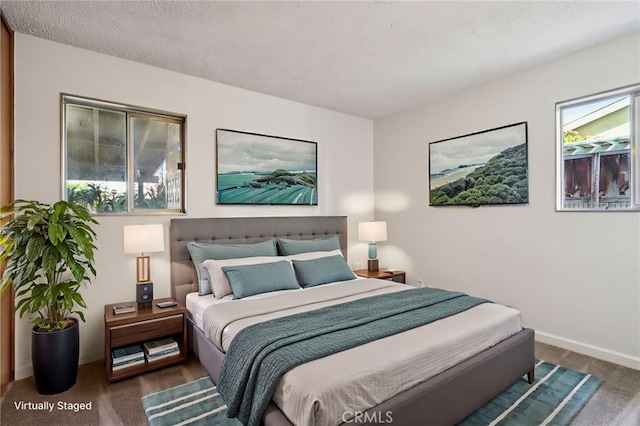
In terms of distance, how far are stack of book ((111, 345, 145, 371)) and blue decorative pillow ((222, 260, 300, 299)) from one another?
0.87 m

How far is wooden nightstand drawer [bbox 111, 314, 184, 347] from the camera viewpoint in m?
2.47

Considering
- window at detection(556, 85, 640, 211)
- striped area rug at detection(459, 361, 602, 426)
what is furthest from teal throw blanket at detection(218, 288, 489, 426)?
window at detection(556, 85, 640, 211)

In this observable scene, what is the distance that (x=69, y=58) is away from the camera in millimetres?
2742

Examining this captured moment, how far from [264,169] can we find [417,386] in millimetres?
2794

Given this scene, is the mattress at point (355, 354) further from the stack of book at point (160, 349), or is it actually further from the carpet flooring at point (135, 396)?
the carpet flooring at point (135, 396)

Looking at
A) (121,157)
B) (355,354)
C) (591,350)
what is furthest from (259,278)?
(591,350)

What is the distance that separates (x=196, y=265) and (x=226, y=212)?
73 centimetres

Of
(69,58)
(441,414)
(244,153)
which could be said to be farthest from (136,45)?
(441,414)

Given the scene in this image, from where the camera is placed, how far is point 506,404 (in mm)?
2166

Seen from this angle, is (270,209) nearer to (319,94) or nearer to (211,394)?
(319,94)

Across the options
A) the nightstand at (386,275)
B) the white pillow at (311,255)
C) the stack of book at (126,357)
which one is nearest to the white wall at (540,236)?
the nightstand at (386,275)

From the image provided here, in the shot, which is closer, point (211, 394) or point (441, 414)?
point (441, 414)

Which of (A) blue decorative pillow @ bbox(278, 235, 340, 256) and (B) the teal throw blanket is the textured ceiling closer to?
(A) blue decorative pillow @ bbox(278, 235, 340, 256)

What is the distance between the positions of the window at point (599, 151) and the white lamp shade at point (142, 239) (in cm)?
366
